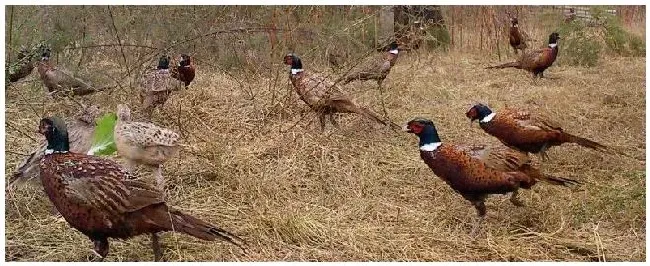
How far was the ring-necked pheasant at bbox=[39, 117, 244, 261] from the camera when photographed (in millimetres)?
2900

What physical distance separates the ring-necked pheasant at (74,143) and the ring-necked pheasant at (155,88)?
2.21 feet

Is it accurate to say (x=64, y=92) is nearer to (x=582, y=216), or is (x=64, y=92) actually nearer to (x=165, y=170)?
(x=165, y=170)

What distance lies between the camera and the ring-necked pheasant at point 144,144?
11.9 feet

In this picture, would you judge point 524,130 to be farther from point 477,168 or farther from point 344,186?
point 344,186

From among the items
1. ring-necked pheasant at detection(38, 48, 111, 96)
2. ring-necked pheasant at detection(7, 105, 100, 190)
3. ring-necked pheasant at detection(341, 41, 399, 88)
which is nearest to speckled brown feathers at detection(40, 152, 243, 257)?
ring-necked pheasant at detection(7, 105, 100, 190)

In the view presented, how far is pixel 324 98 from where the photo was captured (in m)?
5.04

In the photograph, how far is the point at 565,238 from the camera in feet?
11.4

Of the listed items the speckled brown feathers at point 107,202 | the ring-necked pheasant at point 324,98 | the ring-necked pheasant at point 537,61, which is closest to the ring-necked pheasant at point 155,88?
the ring-necked pheasant at point 324,98

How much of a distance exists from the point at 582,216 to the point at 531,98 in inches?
123

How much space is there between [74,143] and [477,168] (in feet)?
7.03

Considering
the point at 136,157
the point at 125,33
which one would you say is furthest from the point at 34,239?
the point at 125,33

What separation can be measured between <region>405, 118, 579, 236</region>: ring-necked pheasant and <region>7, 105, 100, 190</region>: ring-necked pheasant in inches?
70.2

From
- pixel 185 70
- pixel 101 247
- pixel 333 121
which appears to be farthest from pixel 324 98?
pixel 101 247

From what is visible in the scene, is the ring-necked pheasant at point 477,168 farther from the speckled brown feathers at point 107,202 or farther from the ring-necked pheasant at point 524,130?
the speckled brown feathers at point 107,202
